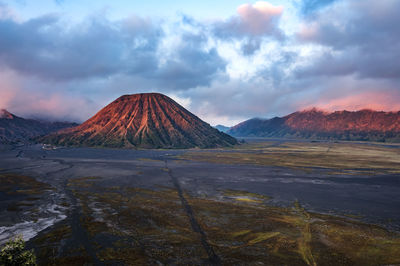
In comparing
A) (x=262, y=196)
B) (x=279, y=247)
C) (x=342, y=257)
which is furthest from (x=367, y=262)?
(x=262, y=196)

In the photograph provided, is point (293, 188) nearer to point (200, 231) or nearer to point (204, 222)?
point (204, 222)

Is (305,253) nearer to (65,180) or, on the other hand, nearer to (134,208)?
(134,208)

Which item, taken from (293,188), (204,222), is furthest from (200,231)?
(293,188)

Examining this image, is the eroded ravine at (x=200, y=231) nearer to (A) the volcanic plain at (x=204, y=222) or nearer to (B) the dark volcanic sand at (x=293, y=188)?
(A) the volcanic plain at (x=204, y=222)

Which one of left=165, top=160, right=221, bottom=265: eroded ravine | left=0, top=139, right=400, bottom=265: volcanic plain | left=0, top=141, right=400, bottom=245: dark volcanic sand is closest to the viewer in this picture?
left=165, top=160, right=221, bottom=265: eroded ravine

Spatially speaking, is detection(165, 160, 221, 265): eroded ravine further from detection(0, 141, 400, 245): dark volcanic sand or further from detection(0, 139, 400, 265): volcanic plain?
detection(0, 141, 400, 245): dark volcanic sand

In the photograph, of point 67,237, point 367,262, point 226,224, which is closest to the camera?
point 367,262

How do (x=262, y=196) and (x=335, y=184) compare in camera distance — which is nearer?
→ (x=262, y=196)

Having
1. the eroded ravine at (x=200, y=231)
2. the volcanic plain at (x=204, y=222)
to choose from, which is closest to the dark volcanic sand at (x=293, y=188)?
the volcanic plain at (x=204, y=222)

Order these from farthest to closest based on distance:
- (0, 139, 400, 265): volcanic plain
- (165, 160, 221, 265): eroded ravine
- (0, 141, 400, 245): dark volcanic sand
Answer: (0, 141, 400, 245): dark volcanic sand < (0, 139, 400, 265): volcanic plain < (165, 160, 221, 265): eroded ravine

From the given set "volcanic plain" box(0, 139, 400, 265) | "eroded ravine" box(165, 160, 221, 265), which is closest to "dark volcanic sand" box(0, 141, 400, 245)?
"volcanic plain" box(0, 139, 400, 265)

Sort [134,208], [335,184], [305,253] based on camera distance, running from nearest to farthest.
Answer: [305,253]
[134,208]
[335,184]
